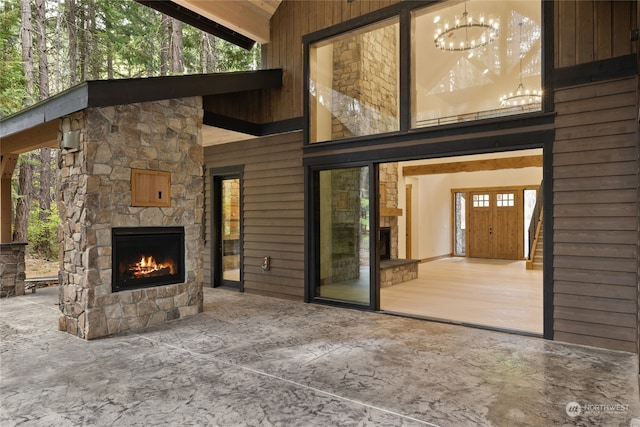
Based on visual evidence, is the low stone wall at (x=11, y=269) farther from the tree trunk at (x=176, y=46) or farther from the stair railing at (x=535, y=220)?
the stair railing at (x=535, y=220)

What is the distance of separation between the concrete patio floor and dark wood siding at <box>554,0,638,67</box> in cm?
287

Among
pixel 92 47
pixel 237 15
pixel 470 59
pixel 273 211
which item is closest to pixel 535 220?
pixel 470 59

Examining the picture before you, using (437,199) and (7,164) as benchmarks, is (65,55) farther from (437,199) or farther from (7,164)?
(437,199)

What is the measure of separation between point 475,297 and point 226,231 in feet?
14.8

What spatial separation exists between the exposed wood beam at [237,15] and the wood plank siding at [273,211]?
1692 mm

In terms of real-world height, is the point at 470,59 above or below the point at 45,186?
above

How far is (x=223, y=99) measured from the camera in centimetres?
603

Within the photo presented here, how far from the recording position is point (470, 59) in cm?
819

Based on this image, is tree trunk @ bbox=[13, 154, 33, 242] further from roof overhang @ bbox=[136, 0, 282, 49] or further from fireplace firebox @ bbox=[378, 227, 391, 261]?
fireplace firebox @ bbox=[378, 227, 391, 261]

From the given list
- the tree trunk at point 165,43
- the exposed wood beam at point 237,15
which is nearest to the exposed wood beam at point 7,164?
the exposed wood beam at point 237,15

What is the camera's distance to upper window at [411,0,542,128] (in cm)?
529

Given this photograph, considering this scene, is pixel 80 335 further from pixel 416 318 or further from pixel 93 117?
pixel 416 318

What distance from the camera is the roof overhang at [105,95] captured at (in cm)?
387

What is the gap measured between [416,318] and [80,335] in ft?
12.7
